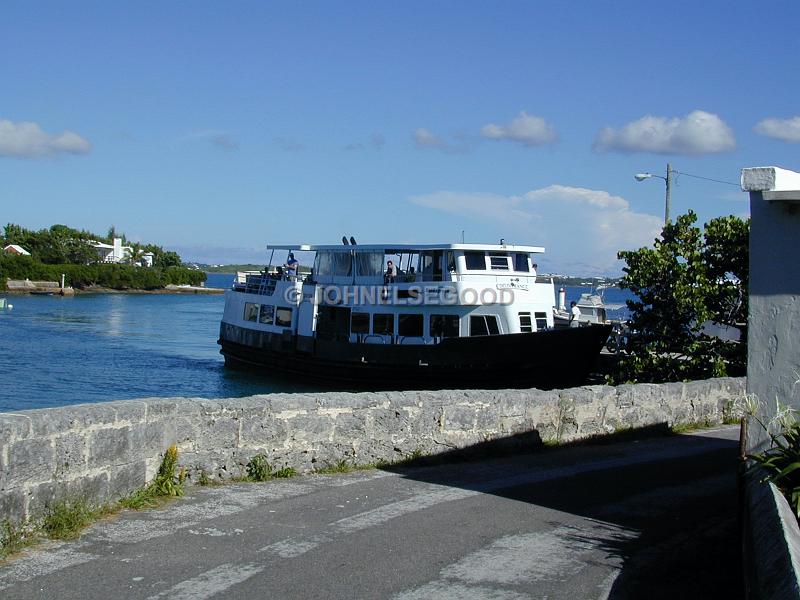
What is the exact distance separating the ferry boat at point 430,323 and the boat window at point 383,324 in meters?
0.03

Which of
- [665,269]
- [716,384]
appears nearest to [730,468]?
[716,384]

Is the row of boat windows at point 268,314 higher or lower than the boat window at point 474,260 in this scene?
lower

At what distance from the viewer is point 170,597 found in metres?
5.98

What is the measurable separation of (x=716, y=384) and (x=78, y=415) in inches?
438

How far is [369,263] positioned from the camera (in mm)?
32250

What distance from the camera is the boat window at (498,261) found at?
29.7 meters

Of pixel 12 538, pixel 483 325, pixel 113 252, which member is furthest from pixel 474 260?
pixel 113 252

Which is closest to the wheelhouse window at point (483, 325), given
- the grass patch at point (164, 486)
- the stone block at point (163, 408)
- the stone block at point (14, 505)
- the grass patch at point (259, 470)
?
the grass patch at point (259, 470)

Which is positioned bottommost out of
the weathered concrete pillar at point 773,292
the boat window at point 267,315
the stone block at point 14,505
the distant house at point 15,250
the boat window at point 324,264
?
the stone block at point 14,505

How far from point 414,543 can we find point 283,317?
28544mm

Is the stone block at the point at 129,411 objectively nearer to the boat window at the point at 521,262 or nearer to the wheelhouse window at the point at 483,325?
the wheelhouse window at the point at 483,325

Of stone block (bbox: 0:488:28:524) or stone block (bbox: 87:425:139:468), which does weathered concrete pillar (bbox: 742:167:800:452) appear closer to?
stone block (bbox: 87:425:139:468)

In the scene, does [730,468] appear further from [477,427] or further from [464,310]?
[464,310]

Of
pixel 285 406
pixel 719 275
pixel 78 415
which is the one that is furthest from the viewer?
pixel 719 275
